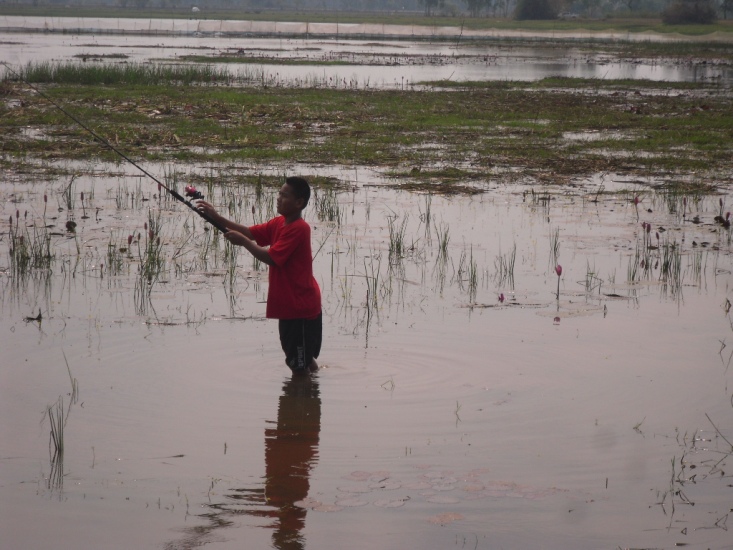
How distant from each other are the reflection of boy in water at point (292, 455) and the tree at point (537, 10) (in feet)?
335

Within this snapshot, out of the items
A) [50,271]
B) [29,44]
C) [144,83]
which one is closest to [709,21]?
[29,44]

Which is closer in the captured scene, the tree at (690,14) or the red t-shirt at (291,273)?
the red t-shirt at (291,273)

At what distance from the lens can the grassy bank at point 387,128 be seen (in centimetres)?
1493

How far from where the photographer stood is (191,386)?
20.3 ft

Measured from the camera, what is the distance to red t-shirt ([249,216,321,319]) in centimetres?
598

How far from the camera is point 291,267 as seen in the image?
6.06 m

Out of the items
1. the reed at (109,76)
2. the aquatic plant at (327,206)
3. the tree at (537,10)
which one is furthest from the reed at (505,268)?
the tree at (537,10)

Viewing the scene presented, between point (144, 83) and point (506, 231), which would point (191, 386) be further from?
point (144, 83)

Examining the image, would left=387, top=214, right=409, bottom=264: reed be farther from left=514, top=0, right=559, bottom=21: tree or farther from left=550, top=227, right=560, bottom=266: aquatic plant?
left=514, top=0, right=559, bottom=21: tree

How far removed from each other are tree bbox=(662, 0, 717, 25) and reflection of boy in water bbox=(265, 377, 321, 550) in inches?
3365

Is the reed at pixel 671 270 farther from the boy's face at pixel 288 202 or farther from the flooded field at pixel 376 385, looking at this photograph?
the boy's face at pixel 288 202

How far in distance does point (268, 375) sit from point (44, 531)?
2420 mm

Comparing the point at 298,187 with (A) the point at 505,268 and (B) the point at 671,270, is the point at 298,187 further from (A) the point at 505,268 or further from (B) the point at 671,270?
(B) the point at 671,270

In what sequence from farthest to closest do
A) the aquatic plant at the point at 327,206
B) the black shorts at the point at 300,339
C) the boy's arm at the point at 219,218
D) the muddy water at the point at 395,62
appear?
1. the muddy water at the point at 395,62
2. the aquatic plant at the point at 327,206
3. the black shorts at the point at 300,339
4. the boy's arm at the point at 219,218
